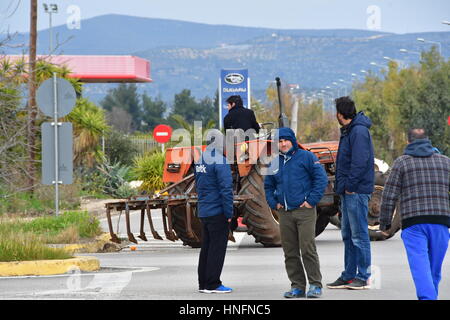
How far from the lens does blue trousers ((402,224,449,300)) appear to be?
997 cm

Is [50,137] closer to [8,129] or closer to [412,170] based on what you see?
[8,129]

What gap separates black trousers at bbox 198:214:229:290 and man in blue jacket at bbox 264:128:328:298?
742mm

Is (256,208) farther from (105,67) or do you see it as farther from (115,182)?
(105,67)

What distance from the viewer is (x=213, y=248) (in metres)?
12.1

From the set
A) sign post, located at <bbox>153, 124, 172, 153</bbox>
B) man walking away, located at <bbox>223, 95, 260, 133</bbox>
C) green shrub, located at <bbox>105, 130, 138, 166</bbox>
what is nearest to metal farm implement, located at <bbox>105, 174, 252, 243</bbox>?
man walking away, located at <bbox>223, 95, 260, 133</bbox>

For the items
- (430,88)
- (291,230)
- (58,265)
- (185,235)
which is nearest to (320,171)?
(291,230)

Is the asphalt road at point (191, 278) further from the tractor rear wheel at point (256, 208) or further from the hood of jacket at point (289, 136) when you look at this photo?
the hood of jacket at point (289, 136)

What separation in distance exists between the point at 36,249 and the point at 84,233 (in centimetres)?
515

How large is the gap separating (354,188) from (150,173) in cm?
2747

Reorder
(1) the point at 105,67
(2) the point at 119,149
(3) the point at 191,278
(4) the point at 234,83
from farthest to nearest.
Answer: (1) the point at 105,67 < (2) the point at 119,149 < (4) the point at 234,83 < (3) the point at 191,278

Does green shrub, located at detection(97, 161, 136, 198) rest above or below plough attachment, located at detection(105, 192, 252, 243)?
below

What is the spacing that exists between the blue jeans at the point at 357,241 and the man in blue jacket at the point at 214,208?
4.22ft

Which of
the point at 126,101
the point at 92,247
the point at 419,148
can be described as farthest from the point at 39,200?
the point at 126,101

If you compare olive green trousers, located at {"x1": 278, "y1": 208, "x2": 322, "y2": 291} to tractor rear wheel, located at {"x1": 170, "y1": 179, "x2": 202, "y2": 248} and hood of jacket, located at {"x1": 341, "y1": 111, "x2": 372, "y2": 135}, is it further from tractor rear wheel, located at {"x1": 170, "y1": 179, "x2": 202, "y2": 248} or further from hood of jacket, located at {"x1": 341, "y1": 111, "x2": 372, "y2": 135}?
tractor rear wheel, located at {"x1": 170, "y1": 179, "x2": 202, "y2": 248}
